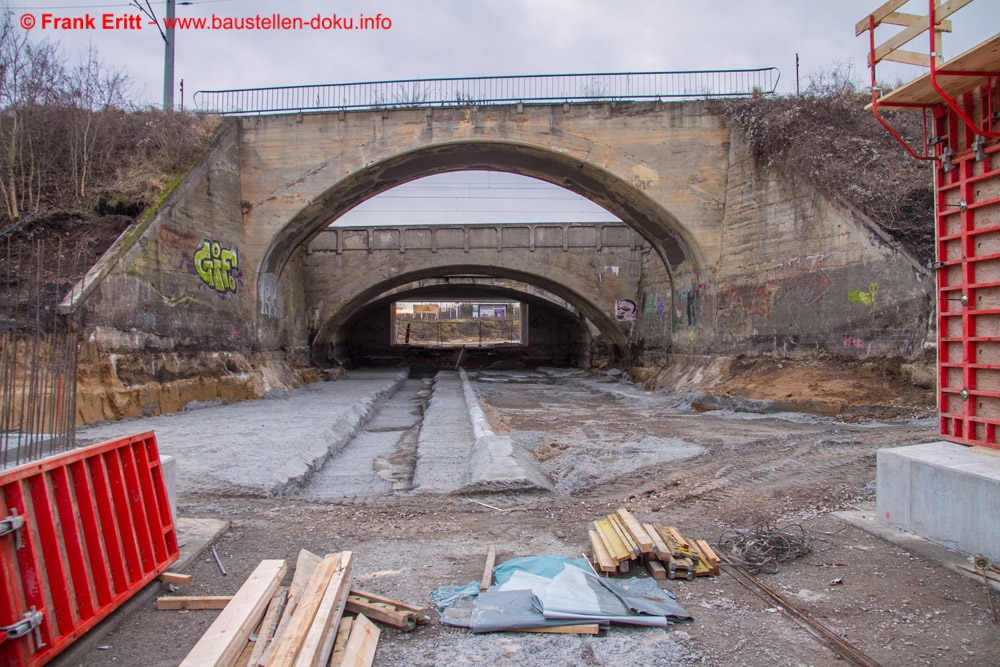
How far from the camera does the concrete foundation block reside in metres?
3.86

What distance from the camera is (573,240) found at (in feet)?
78.1

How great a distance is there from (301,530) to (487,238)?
1959 centimetres

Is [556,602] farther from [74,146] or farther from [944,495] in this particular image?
[74,146]

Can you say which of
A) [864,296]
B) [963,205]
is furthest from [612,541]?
[864,296]

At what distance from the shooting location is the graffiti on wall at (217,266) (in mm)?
13539

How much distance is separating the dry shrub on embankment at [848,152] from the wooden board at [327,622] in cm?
967

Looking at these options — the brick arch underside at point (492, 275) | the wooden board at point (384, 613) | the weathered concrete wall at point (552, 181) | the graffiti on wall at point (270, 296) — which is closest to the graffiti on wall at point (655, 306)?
the weathered concrete wall at point (552, 181)

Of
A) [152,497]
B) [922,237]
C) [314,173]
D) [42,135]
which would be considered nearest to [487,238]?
[314,173]

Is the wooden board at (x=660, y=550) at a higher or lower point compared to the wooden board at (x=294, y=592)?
higher

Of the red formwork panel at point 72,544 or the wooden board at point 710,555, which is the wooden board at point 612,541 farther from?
the red formwork panel at point 72,544

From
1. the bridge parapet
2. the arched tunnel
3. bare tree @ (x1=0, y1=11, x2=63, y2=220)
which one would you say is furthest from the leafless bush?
the arched tunnel

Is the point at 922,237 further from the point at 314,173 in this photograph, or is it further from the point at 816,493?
the point at 314,173

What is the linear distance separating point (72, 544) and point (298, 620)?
43.7 inches

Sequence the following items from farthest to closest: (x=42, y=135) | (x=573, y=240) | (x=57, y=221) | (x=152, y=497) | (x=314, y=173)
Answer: (x=573, y=240) < (x=314, y=173) < (x=42, y=135) < (x=57, y=221) < (x=152, y=497)
